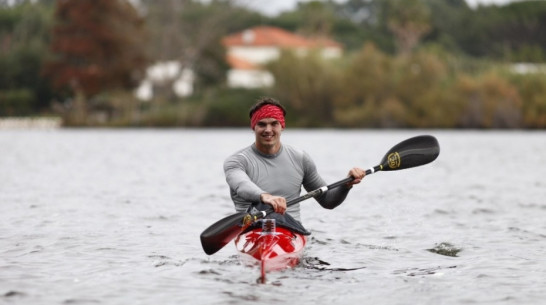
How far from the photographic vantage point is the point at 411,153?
37.4 ft

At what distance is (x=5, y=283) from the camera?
9.13 meters

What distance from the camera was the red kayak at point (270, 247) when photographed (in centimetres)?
943

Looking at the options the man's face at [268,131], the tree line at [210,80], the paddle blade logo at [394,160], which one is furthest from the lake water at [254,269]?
the tree line at [210,80]

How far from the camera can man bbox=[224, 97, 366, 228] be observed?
970 cm

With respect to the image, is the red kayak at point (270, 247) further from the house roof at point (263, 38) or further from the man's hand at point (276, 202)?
the house roof at point (263, 38)

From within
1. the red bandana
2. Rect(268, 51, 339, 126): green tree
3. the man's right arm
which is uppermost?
Rect(268, 51, 339, 126): green tree

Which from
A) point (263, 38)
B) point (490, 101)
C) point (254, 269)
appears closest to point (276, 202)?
point (254, 269)

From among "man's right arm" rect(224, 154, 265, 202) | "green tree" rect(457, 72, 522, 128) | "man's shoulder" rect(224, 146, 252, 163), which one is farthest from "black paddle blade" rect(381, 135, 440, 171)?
"green tree" rect(457, 72, 522, 128)

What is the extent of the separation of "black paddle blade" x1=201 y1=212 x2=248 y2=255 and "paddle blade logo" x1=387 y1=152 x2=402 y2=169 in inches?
94.0

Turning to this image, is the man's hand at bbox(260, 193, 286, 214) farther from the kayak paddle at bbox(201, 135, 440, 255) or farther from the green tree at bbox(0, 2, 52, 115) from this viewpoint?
the green tree at bbox(0, 2, 52, 115)

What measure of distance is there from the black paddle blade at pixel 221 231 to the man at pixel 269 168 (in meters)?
0.23

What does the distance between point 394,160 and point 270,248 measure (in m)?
2.39

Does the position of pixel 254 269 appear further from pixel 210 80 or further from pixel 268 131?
pixel 210 80

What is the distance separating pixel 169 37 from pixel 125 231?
50929 mm
